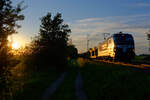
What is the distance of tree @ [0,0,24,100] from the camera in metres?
10.9

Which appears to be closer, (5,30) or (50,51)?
(5,30)

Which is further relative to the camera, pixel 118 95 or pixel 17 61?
pixel 17 61

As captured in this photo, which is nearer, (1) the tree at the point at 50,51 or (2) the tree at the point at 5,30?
(2) the tree at the point at 5,30

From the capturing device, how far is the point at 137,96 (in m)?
8.00

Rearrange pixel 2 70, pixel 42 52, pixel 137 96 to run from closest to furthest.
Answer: pixel 137 96 → pixel 2 70 → pixel 42 52

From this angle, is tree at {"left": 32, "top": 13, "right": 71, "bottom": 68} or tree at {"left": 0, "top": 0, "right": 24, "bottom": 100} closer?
tree at {"left": 0, "top": 0, "right": 24, "bottom": 100}

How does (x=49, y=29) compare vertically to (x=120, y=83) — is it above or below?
above

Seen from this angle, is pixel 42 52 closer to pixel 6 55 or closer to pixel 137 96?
pixel 6 55

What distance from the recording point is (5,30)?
13766 mm

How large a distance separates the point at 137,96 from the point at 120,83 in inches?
87.1

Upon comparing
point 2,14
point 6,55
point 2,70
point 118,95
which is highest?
point 2,14

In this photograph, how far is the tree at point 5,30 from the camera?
1092 cm

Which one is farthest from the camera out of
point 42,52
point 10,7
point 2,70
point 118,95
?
point 42,52

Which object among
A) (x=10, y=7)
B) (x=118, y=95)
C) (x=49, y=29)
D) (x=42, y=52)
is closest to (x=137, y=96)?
(x=118, y=95)
